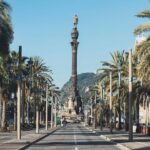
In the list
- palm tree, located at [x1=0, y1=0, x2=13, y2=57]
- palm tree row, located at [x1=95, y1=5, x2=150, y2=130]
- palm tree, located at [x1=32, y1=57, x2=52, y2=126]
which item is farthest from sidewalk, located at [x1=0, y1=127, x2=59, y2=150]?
palm tree, located at [x1=32, y1=57, x2=52, y2=126]

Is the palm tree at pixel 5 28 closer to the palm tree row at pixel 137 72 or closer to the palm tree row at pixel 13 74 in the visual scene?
the palm tree row at pixel 13 74

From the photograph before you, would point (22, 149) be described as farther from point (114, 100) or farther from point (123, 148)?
A: point (114, 100)

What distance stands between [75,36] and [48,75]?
7093 centimetres

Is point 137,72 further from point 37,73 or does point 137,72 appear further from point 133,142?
point 37,73

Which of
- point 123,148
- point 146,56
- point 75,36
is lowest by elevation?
point 123,148

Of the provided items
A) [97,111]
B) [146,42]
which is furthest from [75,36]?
[146,42]

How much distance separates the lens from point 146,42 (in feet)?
152

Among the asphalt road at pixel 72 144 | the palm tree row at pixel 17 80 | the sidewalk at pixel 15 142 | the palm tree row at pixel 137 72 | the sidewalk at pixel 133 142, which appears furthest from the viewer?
the palm tree row at pixel 17 80

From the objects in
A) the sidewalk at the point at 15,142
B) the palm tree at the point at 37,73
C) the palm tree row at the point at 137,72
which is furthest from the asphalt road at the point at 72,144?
the palm tree at the point at 37,73

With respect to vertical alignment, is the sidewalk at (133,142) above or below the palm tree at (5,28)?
below

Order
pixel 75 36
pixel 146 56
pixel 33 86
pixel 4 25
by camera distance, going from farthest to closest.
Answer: pixel 75 36 < pixel 33 86 < pixel 146 56 < pixel 4 25

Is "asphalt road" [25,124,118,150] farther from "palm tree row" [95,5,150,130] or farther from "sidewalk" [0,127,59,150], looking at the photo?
"palm tree row" [95,5,150,130]

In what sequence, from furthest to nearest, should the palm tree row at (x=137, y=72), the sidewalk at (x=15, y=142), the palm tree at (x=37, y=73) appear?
1. the palm tree at (x=37, y=73)
2. the palm tree row at (x=137, y=72)
3. the sidewalk at (x=15, y=142)

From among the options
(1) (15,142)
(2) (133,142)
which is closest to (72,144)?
(1) (15,142)
